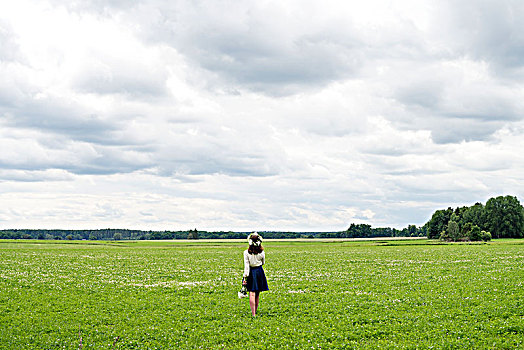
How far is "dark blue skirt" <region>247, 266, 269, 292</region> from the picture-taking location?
19016mm

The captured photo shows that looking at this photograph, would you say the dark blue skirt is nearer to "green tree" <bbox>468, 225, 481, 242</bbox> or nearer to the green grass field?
the green grass field

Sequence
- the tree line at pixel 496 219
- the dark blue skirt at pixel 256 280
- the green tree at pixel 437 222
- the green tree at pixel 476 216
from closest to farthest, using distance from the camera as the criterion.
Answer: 1. the dark blue skirt at pixel 256 280
2. the tree line at pixel 496 219
3. the green tree at pixel 476 216
4. the green tree at pixel 437 222

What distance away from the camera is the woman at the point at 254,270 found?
19062 millimetres

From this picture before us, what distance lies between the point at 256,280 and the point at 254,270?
1.49ft

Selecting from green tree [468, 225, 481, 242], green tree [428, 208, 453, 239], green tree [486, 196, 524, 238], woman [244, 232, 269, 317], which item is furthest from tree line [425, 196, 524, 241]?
woman [244, 232, 269, 317]

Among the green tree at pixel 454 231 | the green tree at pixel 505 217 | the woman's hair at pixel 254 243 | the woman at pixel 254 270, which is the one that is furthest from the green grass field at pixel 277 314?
the green tree at pixel 505 217

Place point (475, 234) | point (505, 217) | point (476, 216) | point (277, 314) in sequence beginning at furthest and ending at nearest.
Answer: point (476, 216)
point (505, 217)
point (475, 234)
point (277, 314)

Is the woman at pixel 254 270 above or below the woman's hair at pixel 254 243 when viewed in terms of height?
below

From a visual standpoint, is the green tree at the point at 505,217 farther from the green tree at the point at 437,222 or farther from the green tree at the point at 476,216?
the green tree at the point at 437,222

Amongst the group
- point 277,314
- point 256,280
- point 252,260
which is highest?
point 252,260

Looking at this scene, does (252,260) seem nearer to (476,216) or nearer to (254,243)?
(254,243)

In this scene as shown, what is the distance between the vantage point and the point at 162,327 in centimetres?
1795

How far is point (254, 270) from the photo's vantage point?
19266 millimetres

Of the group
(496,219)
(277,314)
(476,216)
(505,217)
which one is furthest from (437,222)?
(277,314)
